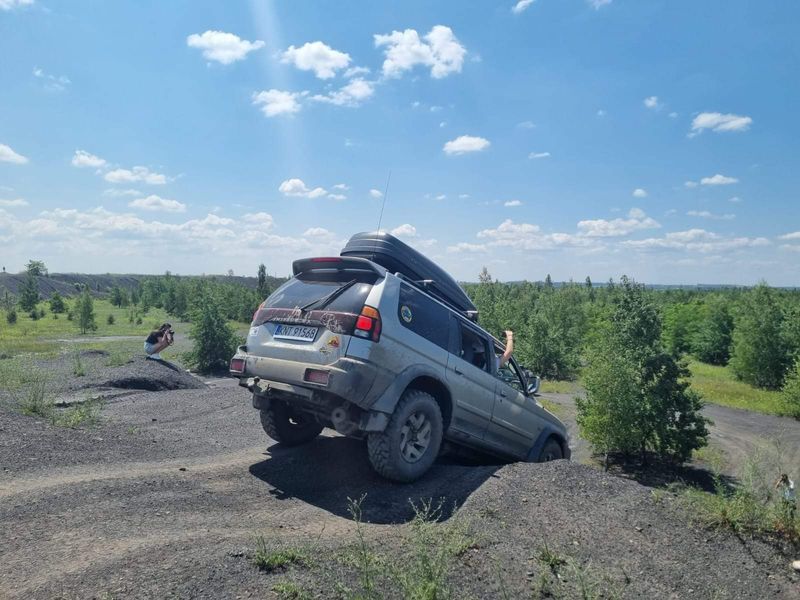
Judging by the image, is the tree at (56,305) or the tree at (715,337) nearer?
the tree at (715,337)

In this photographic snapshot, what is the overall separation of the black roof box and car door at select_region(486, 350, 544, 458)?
107 centimetres

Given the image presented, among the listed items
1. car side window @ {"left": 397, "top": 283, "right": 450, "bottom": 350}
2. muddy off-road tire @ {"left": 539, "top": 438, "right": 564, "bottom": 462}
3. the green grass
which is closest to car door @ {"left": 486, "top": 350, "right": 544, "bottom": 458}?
muddy off-road tire @ {"left": 539, "top": 438, "right": 564, "bottom": 462}

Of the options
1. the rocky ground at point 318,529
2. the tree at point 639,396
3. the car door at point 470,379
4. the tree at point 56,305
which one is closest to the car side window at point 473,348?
the car door at point 470,379

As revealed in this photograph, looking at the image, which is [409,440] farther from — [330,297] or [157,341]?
[157,341]

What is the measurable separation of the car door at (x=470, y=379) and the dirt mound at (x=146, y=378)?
918cm

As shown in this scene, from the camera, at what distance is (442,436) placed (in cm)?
561

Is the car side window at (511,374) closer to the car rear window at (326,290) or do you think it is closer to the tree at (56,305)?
the car rear window at (326,290)

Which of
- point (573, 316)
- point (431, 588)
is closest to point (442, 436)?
point (431, 588)

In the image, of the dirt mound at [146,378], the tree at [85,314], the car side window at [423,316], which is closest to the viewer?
the car side window at [423,316]

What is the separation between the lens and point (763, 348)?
26.5 meters

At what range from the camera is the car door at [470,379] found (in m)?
5.79

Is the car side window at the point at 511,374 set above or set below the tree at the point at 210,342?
above

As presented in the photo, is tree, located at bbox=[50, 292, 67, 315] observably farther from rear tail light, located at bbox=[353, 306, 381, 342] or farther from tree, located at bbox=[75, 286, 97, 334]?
rear tail light, located at bbox=[353, 306, 381, 342]

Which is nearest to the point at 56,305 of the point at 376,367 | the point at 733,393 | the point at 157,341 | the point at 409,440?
the point at 157,341
